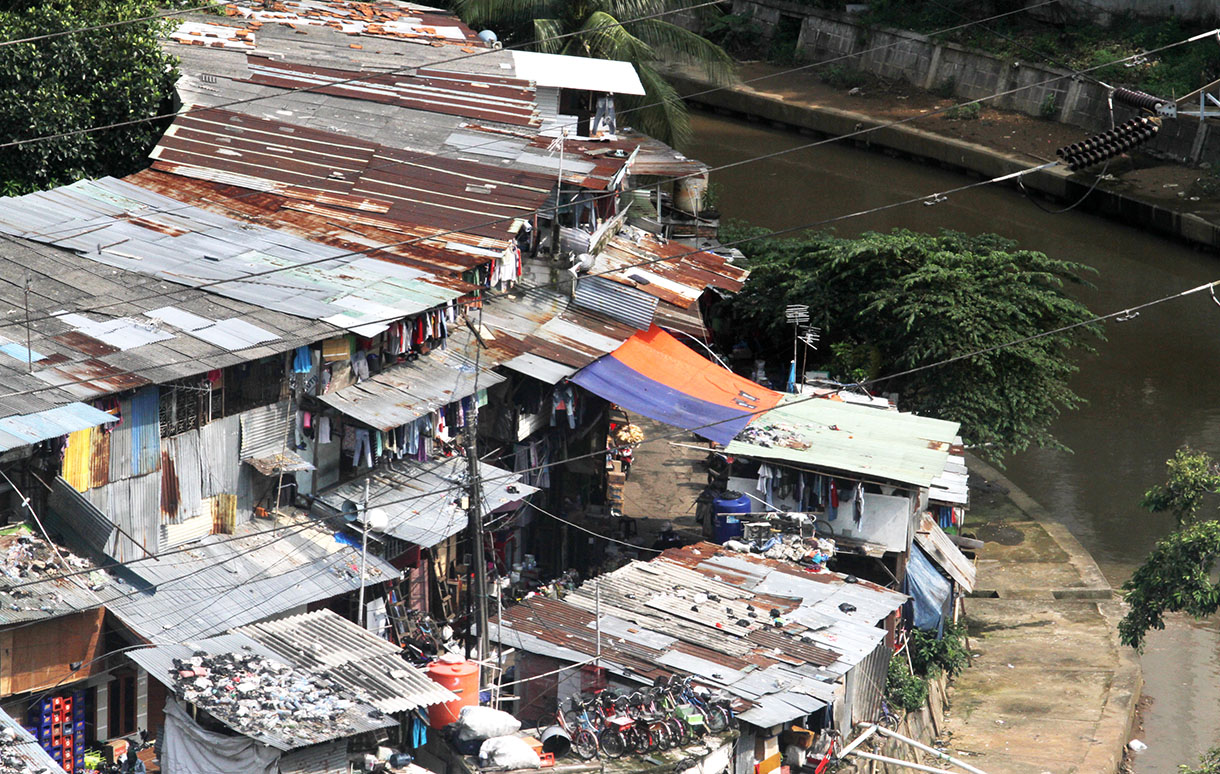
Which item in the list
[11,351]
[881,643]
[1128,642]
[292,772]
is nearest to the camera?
[292,772]

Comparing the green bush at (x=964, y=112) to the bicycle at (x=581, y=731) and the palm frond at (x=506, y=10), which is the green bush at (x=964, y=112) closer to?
the palm frond at (x=506, y=10)

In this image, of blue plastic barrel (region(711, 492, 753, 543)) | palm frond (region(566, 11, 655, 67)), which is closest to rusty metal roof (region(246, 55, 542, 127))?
palm frond (region(566, 11, 655, 67))

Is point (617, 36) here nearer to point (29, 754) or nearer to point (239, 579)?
point (239, 579)

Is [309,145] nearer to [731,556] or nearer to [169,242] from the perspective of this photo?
[169,242]

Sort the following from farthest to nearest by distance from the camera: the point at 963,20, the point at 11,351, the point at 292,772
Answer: the point at 963,20 < the point at 11,351 < the point at 292,772

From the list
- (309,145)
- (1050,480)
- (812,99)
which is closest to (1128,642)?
(1050,480)

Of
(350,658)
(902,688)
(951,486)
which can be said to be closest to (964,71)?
(951,486)
